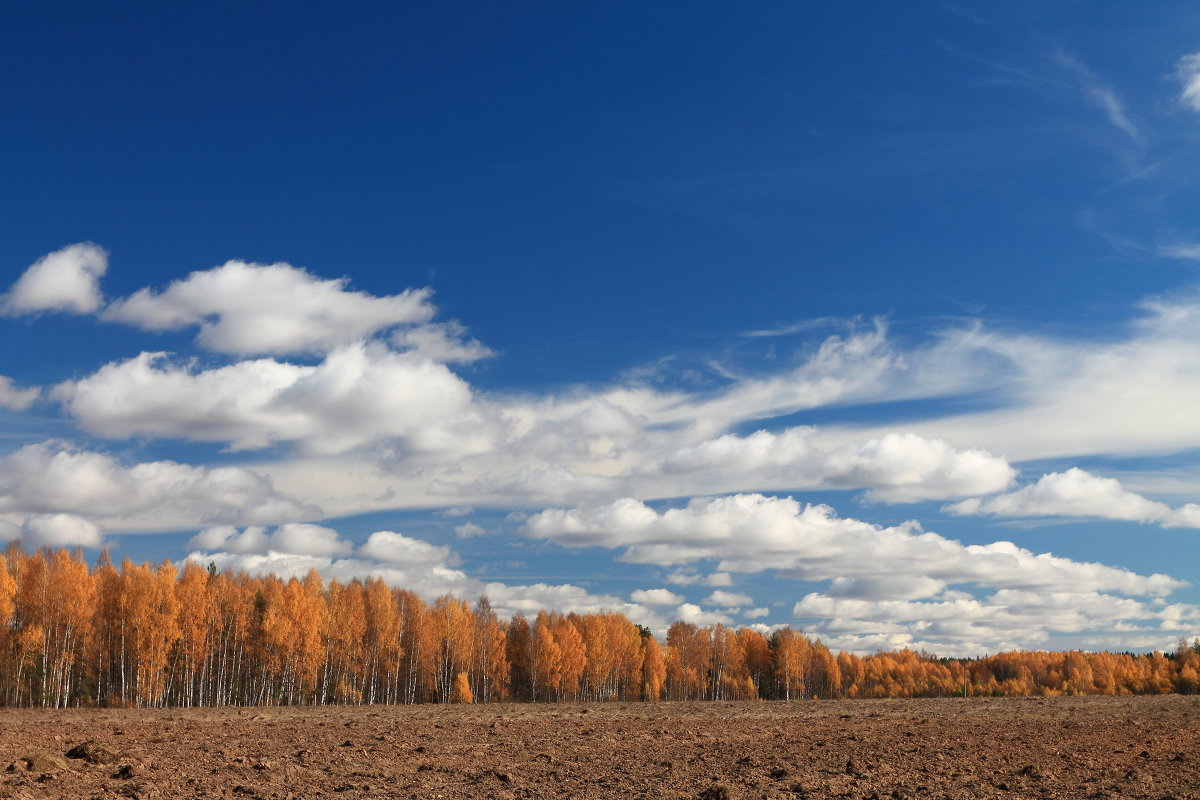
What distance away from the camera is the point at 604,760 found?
2847 centimetres

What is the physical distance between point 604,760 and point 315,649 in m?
64.2

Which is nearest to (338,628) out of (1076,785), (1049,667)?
(1076,785)

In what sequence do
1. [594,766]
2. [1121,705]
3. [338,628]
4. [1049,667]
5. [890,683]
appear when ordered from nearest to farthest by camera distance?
[594,766] < [1121,705] < [338,628] < [890,683] < [1049,667]

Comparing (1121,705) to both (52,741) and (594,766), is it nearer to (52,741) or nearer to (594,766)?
(594,766)

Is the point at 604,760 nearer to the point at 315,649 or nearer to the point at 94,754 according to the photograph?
the point at 94,754

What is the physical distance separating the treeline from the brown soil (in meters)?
37.1

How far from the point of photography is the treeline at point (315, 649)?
75875mm

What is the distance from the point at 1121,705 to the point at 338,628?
70.0 meters

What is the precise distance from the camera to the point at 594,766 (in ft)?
88.8

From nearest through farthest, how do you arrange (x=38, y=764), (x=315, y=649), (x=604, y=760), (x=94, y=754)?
(x=38, y=764), (x=94, y=754), (x=604, y=760), (x=315, y=649)

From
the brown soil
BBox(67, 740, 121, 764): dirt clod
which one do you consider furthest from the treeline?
BBox(67, 740, 121, 764): dirt clod

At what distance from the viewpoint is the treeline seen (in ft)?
249

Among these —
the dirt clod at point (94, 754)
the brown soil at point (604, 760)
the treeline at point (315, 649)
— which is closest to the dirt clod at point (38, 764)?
the brown soil at point (604, 760)

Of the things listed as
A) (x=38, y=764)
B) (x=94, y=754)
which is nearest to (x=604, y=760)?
(x=94, y=754)
